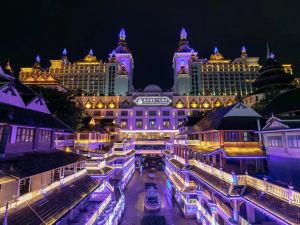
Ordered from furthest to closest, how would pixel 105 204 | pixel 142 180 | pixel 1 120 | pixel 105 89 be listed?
pixel 105 89 → pixel 142 180 → pixel 105 204 → pixel 1 120

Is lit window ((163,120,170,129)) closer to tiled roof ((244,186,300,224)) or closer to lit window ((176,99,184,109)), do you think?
lit window ((176,99,184,109))

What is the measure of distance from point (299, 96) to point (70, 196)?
89.1ft

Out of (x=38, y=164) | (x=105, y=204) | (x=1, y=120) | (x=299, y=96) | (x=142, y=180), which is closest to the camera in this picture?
(x=1, y=120)

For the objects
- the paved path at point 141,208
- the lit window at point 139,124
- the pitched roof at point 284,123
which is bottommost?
the paved path at point 141,208

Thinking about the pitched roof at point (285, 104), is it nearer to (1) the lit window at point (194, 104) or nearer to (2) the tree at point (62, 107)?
(2) the tree at point (62, 107)

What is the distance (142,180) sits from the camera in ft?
163

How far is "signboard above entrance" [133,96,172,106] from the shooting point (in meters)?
82.4

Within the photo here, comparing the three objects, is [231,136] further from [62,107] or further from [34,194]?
[62,107]

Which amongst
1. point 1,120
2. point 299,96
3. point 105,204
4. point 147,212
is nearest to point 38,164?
point 1,120

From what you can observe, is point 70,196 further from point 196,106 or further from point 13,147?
point 196,106

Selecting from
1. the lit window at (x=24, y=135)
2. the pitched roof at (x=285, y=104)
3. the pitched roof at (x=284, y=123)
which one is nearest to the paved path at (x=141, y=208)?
the pitched roof at (x=284, y=123)

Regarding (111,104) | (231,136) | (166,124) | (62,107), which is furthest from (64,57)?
(231,136)

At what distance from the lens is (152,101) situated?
270 feet

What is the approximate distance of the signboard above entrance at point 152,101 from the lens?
3243 inches
